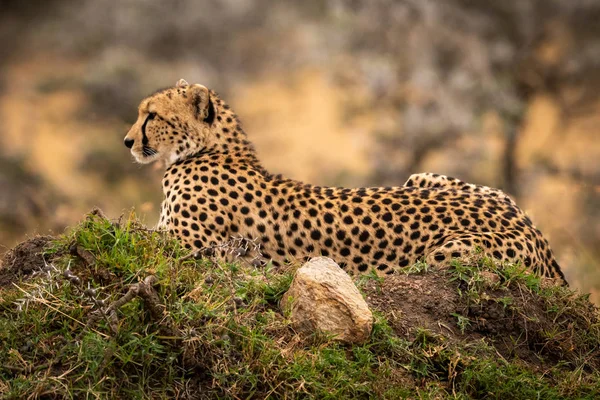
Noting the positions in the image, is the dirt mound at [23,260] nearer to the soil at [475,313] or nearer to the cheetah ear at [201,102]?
the soil at [475,313]

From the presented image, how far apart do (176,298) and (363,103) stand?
15.8 metres

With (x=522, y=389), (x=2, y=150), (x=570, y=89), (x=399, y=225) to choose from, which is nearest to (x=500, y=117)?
(x=570, y=89)

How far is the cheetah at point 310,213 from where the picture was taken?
602cm

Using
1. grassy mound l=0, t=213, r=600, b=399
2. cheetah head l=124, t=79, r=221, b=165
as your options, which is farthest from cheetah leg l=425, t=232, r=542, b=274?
cheetah head l=124, t=79, r=221, b=165

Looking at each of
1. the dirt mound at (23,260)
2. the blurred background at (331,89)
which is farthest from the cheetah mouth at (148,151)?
the blurred background at (331,89)

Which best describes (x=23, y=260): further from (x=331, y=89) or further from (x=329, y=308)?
(x=331, y=89)

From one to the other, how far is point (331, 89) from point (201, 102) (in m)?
14.5

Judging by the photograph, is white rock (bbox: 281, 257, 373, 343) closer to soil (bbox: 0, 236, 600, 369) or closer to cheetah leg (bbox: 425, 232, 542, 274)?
soil (bbox: 0, 236, 600, 369)

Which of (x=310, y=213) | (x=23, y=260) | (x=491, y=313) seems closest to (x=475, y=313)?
(x=491, y=313)

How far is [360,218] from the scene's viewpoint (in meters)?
6.12

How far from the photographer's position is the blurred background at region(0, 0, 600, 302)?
57.1 feet

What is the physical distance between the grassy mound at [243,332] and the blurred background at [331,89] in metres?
10.1

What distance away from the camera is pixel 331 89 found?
21.2 metres

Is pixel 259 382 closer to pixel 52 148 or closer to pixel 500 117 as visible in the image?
pixel 500 117
